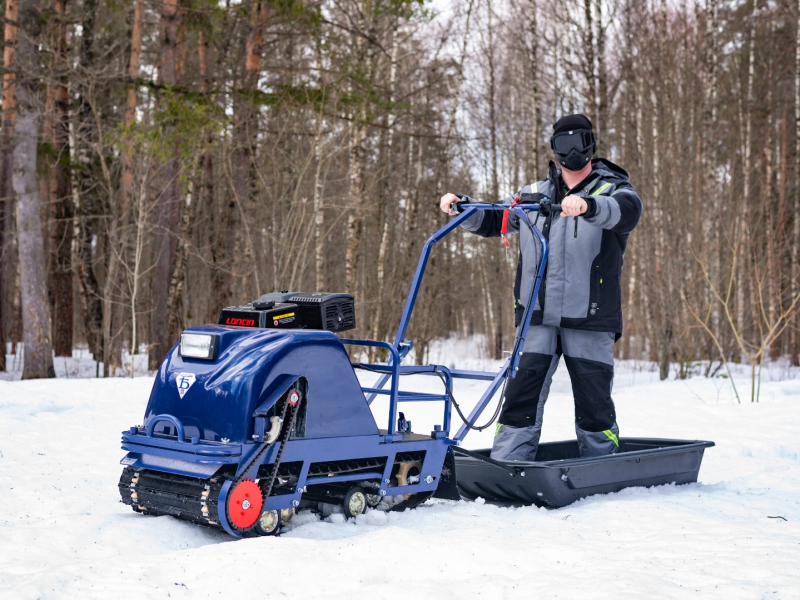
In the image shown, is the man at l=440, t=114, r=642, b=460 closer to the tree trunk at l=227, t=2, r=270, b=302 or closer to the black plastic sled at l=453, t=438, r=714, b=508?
the black plastic sled at l=453, t=438, r=714, b=508

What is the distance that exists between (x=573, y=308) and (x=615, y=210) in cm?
64

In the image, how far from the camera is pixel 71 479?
4.84 m

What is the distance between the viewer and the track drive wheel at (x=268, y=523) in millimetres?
3580

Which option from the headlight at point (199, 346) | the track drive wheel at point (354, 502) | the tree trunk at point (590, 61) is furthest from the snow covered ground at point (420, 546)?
the tree trunk at point (590, 61)

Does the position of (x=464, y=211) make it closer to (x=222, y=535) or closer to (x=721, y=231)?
(x=222, y=535)

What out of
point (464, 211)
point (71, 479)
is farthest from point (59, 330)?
point (464, 211)

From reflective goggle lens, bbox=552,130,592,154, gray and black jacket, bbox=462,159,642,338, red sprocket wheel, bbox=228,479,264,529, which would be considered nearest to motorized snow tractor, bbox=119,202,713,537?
red sprocket wheel, bbox=228,479,264,529

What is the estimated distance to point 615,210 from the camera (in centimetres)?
440

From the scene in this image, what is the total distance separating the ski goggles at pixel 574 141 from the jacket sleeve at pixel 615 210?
346mm

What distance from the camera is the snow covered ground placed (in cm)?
284

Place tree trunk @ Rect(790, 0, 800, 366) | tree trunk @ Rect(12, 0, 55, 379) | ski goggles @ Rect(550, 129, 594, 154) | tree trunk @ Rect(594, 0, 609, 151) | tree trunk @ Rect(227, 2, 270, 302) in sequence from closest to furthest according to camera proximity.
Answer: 1. ski goggles @ Rect(550, 129, 594, 154)
2. tree trunk @ Rect(12, 0, 55, 379)
3. tree trunk @ Rect(227, 2, 270, 302)
4. tree trunk @ Rect(594, 0, 609, 151)
5. tree trunk @ Rect(790, 0, 800, 366)

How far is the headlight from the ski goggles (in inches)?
93.8

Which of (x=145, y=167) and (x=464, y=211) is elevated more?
(x=145, y=167)

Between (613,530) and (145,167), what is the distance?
9.59m
